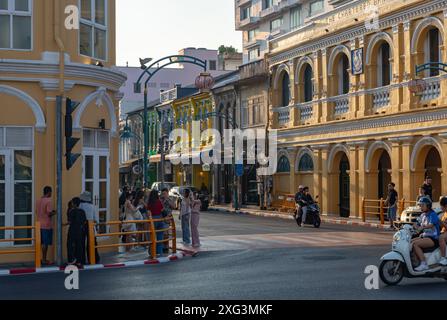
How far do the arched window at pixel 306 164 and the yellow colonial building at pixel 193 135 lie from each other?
15135 millimetres

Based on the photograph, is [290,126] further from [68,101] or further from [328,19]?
[68,101]

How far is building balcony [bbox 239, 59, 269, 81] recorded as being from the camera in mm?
50438

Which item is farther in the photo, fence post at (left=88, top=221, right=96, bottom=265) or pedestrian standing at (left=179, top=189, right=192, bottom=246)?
pedestrian standing at (left=179, top=189, right=192, bottom=246)

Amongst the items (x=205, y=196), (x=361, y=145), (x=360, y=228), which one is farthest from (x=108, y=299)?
(x=205, y=196)

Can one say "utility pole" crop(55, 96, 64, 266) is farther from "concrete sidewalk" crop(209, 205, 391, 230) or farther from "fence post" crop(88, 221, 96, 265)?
"concrete sidewalk" crop(209, 205, 391, 230)

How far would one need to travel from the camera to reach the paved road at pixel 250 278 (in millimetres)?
14273

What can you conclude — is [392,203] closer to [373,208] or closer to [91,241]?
[373,208]

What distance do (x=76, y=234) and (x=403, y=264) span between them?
7.67m

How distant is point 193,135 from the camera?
64.5 meters

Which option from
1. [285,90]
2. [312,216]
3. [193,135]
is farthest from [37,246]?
[193,135]

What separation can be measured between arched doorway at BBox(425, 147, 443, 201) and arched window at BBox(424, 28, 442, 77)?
314 cm

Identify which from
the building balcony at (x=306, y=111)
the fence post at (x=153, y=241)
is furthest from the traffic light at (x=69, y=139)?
the building balcony at (x=306, y=111)

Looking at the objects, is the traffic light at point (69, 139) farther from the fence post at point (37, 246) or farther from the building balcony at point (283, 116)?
the building balcony at point (283, 116)

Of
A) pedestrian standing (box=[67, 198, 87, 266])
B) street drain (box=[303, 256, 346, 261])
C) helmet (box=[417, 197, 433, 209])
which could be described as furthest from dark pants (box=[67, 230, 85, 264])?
helmet (box=[417, 197, 433, 209])
